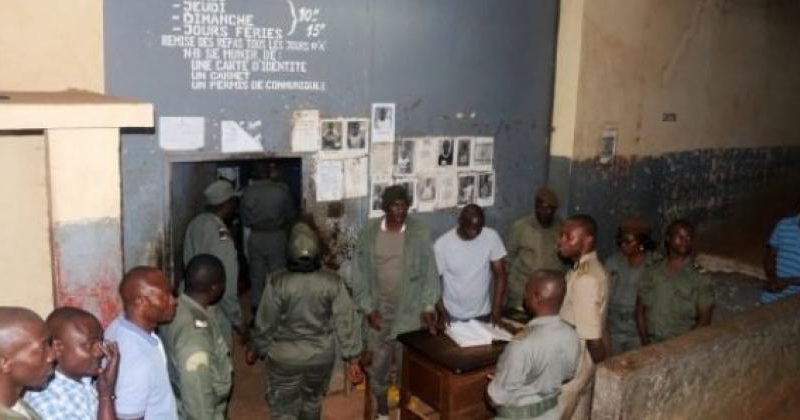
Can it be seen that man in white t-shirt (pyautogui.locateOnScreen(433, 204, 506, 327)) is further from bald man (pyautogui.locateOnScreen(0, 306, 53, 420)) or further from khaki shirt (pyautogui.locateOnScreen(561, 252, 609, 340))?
bald man (pyautogui.locateOnScreen(0, 306, 53, 420))

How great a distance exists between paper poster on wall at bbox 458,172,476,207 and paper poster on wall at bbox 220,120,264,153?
6.37 ft

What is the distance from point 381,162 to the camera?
5.66m

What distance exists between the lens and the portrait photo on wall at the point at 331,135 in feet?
17.4

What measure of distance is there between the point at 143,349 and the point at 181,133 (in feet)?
6.36

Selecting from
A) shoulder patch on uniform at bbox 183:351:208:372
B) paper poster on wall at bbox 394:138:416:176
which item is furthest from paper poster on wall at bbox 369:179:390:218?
shoulder patch on uniform at bbox 183:351:208:372

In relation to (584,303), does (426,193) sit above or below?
above

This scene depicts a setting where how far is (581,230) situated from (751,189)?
6111 millimetres

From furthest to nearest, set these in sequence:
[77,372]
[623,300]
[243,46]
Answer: [623,300]
[243,46]
[77,372]

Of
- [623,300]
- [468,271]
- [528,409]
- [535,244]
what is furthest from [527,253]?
[528,409]

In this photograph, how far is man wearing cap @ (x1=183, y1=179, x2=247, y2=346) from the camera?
16.7 ft

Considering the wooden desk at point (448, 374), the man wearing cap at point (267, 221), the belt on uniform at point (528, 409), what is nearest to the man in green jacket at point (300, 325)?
the wooden desk at point (448, 374)

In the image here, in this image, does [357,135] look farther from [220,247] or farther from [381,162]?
[220,247]

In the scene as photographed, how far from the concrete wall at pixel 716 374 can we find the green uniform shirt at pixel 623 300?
803 millimetres

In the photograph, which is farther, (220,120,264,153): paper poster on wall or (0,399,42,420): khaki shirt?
(220,120,264,153): paper poster on wall
